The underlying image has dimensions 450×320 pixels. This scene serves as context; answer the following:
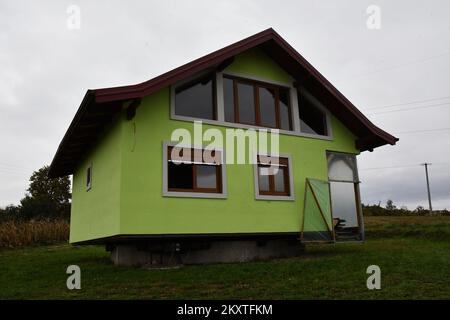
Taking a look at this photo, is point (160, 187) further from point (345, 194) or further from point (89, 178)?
point (345, 194)

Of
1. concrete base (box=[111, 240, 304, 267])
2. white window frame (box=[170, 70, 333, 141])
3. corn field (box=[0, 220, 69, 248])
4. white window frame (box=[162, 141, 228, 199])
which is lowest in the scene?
concrete base (box=[111, 240, 304, 267])

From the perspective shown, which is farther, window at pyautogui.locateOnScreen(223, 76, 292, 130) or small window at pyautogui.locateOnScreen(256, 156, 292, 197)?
window at pyautogui.locateOnScreen(223, 76, 292, 130)

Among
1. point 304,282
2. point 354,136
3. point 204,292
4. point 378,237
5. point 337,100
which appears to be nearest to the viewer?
point 204,292

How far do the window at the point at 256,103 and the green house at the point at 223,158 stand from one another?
4 centimetres

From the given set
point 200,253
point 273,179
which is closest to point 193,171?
point 200,253

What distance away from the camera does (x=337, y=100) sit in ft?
49.9

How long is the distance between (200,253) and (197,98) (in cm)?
472

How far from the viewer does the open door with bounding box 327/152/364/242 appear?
51.0 feet

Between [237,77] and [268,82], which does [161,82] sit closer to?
[237,77]

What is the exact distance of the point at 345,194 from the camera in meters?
16.2
